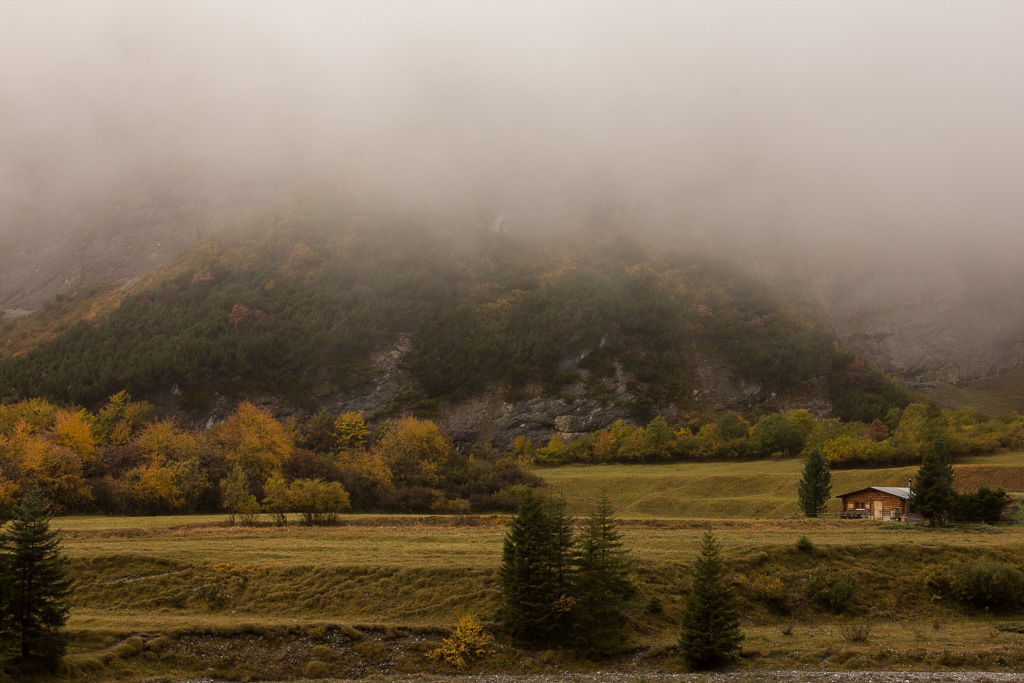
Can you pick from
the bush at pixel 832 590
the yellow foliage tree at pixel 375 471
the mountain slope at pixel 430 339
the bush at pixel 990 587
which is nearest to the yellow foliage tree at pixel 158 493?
the yellow foliage tree at pixel 375 471

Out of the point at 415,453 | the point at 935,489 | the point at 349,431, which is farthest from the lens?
the point at 349,431

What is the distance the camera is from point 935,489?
185 feet

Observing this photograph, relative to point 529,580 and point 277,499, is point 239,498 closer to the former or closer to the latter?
point 277,499

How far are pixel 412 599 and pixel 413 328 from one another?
12061cm

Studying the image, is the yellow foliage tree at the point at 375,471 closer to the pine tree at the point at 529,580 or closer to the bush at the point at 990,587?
the pine tree at the point at 529,580

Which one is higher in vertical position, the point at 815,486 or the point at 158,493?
the point at 815,486

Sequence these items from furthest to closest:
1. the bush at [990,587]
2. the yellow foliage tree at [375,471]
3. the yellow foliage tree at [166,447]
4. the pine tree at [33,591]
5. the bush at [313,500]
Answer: the yellow foliage tree at [166,447] → the yellow foliage tree at [375,471] → the bush at [313,500] → the bush at [990,587] → the pine tree at [33,591]

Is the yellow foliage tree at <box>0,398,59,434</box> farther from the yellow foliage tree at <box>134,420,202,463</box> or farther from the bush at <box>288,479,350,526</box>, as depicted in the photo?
the bush at <box>288,479,350,526</box>

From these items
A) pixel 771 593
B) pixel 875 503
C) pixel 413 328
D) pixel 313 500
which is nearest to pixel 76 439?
pixel 313 500

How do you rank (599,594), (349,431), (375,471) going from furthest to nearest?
1. (349,431)
2. (375,471)
3. (599,594)

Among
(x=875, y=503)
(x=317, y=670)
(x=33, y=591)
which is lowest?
(x=317, y=670)

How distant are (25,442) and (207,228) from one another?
4982 inches

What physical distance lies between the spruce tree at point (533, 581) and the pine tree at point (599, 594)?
966mm

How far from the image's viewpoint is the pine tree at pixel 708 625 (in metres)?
29.9
